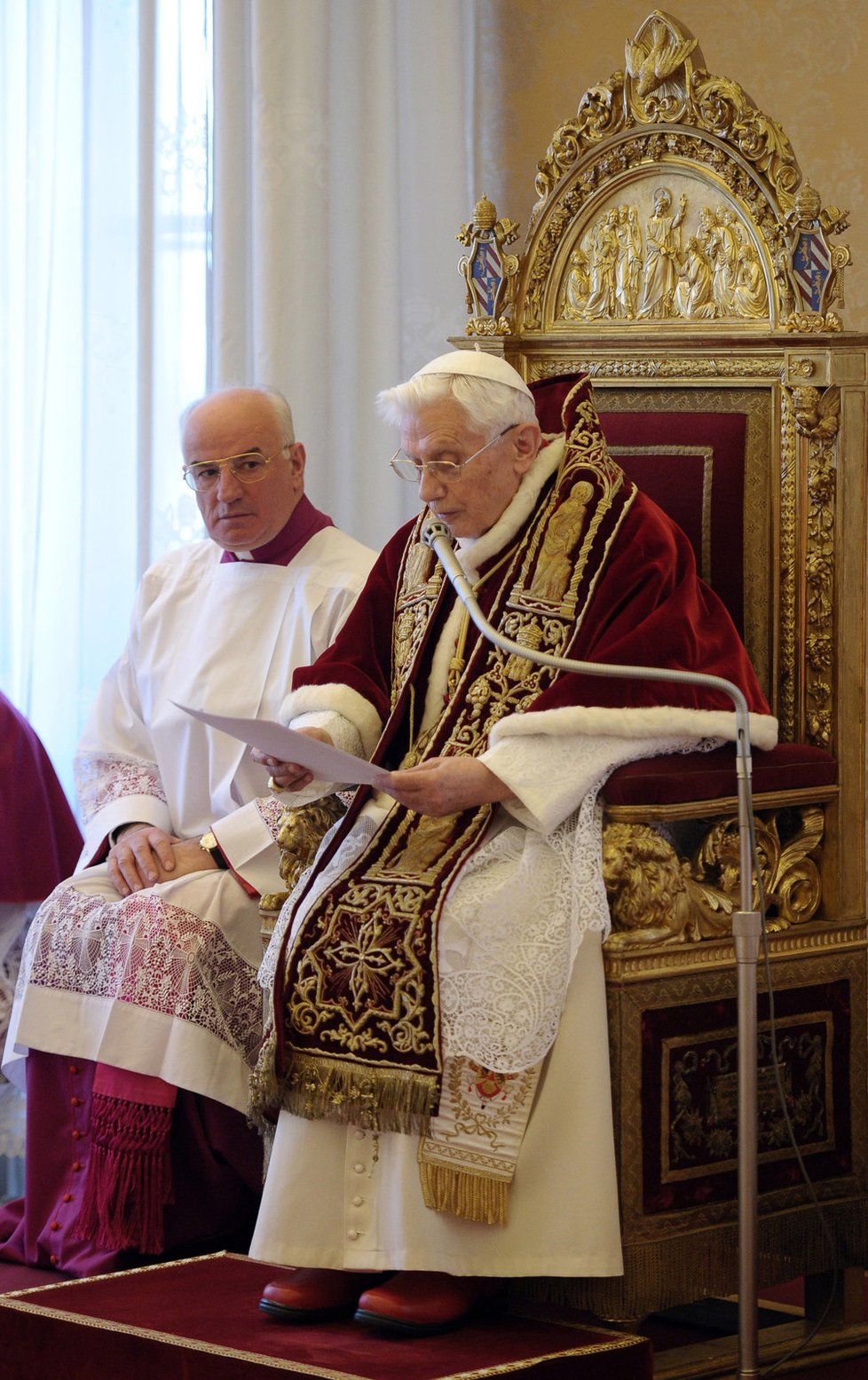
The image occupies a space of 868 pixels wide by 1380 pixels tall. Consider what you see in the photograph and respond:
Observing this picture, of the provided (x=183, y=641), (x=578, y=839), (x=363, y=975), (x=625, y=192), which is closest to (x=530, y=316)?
(x=625, y=192)

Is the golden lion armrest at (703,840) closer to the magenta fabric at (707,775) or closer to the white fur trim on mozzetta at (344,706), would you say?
the magenta fabric at (707,775)

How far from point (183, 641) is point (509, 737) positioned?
1.34 meters

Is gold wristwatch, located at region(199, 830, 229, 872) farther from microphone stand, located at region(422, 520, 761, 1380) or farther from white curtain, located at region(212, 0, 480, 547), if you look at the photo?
white curtain, located at region(212, 0, 480, 547)

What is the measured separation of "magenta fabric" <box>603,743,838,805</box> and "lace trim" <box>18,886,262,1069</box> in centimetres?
103

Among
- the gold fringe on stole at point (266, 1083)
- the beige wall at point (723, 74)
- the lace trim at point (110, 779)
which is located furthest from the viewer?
the beige wall at point (723, 74)

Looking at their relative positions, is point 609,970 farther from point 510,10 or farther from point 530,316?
point 510,10

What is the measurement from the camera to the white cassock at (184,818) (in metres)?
3.74

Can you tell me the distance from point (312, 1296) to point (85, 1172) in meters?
0.94

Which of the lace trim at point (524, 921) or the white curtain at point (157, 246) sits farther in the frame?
the white curtain at point (157, 246)

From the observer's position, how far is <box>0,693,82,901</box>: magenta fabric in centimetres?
430

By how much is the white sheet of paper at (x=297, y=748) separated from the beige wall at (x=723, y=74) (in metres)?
1.95

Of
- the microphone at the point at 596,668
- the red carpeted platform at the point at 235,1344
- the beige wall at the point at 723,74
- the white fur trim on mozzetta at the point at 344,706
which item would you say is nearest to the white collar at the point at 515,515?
the white fur trim on mozzetta at the point at 344,706

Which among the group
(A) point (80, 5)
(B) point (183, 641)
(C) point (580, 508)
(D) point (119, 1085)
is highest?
(A) point (80, 5)

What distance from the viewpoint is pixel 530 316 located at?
4023mm
